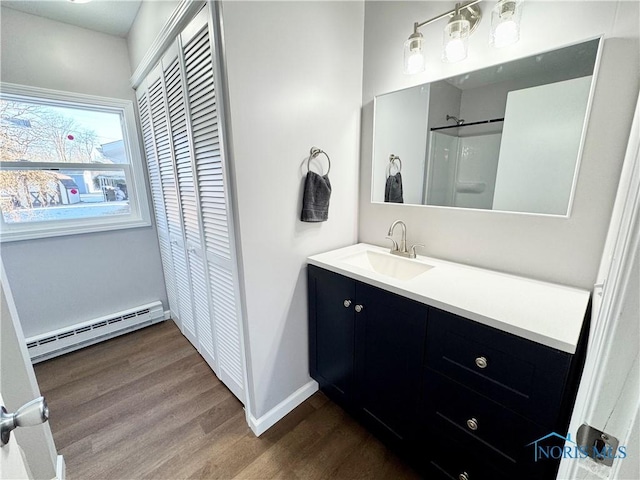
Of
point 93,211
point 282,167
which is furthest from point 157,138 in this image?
point 282,167

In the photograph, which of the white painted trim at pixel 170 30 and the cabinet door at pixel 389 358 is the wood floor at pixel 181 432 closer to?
the cabinet door at pixel 389 358

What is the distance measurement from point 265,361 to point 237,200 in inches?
35.1

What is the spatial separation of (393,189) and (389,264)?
0.48m

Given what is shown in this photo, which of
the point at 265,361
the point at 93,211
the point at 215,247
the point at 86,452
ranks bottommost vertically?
the point at 86,452

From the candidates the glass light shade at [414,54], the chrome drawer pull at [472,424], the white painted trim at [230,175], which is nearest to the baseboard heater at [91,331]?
the white painted trim at [230,175]

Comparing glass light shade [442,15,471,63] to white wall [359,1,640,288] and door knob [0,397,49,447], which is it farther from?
door knob [0,397,49,447]

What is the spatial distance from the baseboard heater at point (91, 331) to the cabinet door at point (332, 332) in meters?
1.78

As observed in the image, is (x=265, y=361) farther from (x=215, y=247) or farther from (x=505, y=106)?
(x=505, y=106)

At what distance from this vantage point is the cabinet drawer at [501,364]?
2.57ft

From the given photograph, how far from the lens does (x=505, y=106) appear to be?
121 centimetres

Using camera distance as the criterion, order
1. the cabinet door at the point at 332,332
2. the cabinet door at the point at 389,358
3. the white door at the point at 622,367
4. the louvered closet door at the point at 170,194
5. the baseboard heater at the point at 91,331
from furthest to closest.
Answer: the baseboard heater at the point at 91,331 → the louvered closet door at the point at 170,194 → the cabinet door at the point at 332,332 → the cabinet door at the point at 389,358 → the white door at the point at 622,367

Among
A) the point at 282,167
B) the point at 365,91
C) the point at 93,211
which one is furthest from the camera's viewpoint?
the point at 93,211

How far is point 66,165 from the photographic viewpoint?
2.07 meters

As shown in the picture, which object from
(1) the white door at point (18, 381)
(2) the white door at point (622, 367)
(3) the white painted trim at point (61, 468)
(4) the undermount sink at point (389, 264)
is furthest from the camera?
(4) the undermount sink at point (389, 264)
